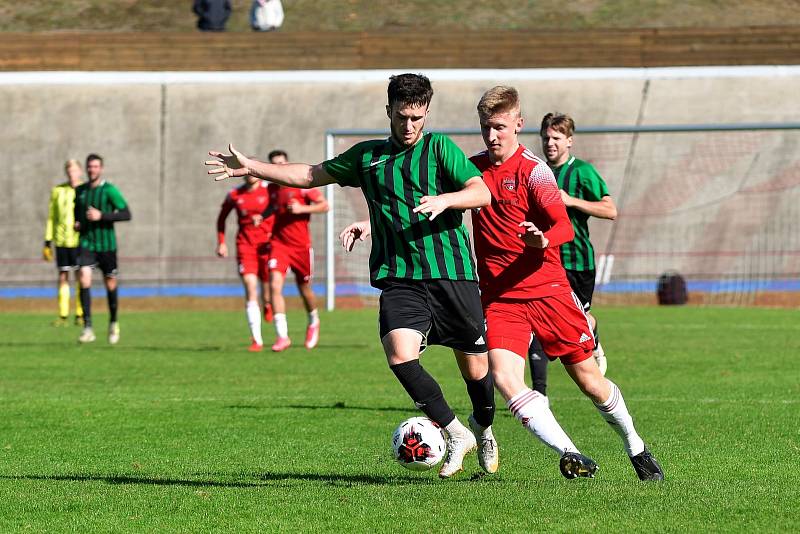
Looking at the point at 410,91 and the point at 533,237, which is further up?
the point at 410,91

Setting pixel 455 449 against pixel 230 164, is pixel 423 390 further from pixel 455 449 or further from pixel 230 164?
pixel 230 164

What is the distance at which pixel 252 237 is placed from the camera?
52.2 ft

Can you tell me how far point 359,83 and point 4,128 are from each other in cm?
882

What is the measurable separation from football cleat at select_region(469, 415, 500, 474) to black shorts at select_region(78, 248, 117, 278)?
1069 centimetres

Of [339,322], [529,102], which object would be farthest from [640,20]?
[339,322]

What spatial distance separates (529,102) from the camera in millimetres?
31719

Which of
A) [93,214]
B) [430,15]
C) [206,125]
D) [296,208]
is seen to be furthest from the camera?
[430,15]

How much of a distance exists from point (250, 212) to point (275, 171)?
30.3 feet

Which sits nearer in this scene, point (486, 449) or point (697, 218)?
point (486, 449)

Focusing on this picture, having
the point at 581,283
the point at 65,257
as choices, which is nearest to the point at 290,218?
the point at 581,283

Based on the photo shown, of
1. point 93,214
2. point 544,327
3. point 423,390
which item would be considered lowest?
point 423,390

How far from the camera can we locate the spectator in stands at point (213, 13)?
111 ft

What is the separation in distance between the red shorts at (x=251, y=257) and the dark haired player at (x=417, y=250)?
904 centimetres

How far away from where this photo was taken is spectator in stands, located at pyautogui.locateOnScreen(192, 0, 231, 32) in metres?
33.8
